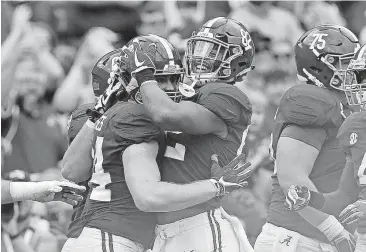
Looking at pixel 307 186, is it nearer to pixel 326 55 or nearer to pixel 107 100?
pixel 326 55

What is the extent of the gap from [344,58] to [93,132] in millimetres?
1515

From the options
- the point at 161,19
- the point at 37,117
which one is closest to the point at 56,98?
the point at 37,117

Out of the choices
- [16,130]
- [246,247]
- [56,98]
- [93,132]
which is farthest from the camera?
[56,98]

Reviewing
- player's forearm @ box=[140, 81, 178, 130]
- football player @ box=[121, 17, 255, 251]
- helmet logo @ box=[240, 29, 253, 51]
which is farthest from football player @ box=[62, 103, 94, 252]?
helmet logo @ box=[240, 29, 253, 51]

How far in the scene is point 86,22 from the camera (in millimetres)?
9711

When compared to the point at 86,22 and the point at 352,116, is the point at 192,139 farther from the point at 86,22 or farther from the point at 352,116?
the point at 86,22

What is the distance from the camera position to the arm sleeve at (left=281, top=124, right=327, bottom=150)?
486 cm

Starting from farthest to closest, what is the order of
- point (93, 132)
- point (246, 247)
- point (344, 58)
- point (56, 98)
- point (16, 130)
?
point (56, 98) < point (16, 130) < point (344, 58) < point (93, 132) < point (246, 247)

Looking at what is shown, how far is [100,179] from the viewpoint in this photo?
4.55 metres

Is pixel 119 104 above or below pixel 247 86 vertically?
above

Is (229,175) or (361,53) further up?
(361,53)

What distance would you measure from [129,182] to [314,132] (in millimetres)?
1152

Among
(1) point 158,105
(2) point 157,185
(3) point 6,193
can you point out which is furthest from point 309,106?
(3) point 6,193

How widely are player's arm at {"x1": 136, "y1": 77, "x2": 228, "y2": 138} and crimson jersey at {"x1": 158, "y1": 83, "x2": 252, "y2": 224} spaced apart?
0.07m
